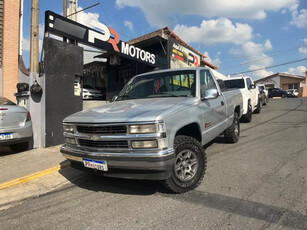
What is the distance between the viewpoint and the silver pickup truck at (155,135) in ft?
9.47

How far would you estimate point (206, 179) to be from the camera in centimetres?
380

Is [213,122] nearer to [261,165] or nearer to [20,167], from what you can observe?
[261,165]

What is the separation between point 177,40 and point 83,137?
1259 cm

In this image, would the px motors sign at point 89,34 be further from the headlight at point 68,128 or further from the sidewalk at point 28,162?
the headlight at point 68,128

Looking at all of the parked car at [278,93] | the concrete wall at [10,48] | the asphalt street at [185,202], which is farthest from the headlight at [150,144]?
the parked car at [278,93]

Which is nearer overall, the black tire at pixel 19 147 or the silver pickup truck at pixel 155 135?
the silver pickup truck at pixel 155 135

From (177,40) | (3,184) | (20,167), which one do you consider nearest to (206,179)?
(3,184)

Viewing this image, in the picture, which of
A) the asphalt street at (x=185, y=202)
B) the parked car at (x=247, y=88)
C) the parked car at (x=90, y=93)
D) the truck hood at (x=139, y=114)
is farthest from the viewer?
the parked car at (x=90, y=93)

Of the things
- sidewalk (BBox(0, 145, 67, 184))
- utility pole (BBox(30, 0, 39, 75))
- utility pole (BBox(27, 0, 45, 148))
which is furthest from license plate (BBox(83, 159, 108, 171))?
utility pole (BBox(30, 0, 39, 75))

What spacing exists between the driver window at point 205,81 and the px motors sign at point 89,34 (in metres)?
4.60

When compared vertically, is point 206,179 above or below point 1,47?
below

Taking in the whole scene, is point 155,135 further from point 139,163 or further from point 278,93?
point 278,93

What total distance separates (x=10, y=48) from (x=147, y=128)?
415 inches

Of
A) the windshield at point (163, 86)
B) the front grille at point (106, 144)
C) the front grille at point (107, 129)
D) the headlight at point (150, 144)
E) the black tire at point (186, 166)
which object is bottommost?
the black tire at point (186, 166)
